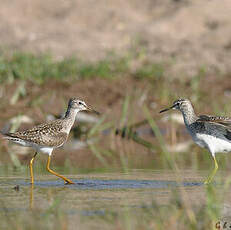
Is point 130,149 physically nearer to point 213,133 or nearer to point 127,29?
point 213,133

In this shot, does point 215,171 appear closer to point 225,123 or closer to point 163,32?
point 225,123

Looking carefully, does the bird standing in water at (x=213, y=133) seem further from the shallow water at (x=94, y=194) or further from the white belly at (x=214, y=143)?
the shallow water at (x=94, y=194)

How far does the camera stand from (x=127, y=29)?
67.9 feet

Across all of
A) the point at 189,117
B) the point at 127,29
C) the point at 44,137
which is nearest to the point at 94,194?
the point at 44,137

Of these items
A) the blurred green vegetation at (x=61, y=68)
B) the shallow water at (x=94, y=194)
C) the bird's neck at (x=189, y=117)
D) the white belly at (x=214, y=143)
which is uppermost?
the blurred green vegetation at (x=61, y=68)

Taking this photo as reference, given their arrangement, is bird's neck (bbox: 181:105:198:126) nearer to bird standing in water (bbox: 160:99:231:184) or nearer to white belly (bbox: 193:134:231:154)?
bird standing in water (bbox: 160:99:231:184)

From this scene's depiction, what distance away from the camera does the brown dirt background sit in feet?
63.4

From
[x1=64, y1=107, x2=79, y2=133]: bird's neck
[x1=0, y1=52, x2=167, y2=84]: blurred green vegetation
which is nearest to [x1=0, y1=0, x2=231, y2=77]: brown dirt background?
[x1=0, y1=52, x2=167, y2=84]: blurred green vegetation

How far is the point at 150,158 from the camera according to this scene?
12.3 m

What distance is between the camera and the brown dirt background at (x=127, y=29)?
19.3 metres

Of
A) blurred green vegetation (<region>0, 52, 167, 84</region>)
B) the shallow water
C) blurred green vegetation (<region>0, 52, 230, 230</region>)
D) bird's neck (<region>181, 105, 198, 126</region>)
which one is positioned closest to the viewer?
blurred green vegetation (<region>0, 52, 230, 230</region>)

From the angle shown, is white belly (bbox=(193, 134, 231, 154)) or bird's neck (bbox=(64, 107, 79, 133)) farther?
bird's neck (bbox=(64, 107, 79, 133))

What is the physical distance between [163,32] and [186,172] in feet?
33.7

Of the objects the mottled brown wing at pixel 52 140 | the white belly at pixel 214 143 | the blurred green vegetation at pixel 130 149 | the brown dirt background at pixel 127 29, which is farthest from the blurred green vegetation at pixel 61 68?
the white belly at pixel 214 143
